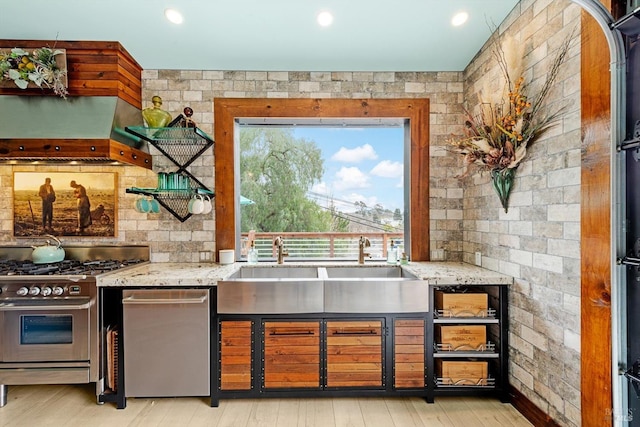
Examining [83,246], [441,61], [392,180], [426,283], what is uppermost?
[441,61]

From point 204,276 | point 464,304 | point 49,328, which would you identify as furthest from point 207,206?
point 464,304

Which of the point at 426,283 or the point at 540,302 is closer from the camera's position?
the point at 540,302

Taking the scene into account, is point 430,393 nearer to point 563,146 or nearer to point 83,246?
point 563,146

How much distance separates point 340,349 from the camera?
237cm

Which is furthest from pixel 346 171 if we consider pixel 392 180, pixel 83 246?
pixel 83 246

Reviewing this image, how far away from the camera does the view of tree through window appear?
11.1 feet

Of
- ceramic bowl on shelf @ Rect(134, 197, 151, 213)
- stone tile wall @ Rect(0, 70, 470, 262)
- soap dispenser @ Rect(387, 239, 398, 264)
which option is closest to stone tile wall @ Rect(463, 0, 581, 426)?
stone tile wall @ Rect(0, 70, 470, 262)

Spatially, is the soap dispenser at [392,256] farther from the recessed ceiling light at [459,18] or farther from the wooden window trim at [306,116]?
A: the recessed ceiling light at [459,18]

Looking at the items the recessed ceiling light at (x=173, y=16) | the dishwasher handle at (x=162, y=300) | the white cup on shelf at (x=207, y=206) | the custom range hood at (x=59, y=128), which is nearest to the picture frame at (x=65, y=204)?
the custom range hood at (x=59, y=128)

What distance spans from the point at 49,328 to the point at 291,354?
5.57ft

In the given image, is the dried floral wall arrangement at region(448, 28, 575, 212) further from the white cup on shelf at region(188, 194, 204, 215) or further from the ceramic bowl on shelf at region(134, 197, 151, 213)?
the ceramic bowl on shelf at region(134, 197, 151, 213)

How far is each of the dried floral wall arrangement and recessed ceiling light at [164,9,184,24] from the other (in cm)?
216

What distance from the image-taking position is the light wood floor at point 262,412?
2.17 meters

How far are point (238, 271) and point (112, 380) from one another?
1146mm
